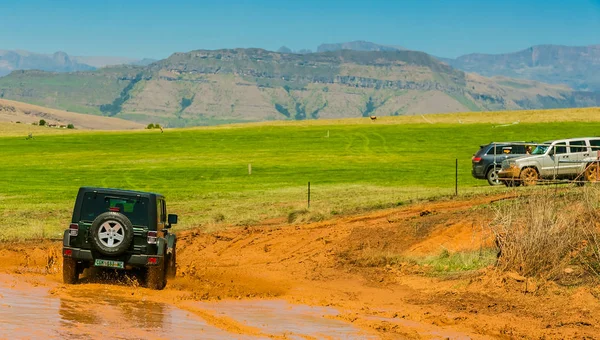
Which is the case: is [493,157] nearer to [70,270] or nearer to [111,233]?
[111,233]

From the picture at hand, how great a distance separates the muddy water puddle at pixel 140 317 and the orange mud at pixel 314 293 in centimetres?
2

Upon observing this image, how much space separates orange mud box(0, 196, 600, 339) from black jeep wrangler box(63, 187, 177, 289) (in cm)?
49

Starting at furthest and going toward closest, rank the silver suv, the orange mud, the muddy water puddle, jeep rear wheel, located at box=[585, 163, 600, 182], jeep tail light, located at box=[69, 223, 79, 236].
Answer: the silver suv
jeep rear wheel, located at box=[585, 163, 600, 182]
jeep tail light, located at box=[69, 223, 79, 236]
the orange mud
the muddy water puddle

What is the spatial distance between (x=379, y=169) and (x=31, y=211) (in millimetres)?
27901

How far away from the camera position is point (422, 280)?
18.6 meters

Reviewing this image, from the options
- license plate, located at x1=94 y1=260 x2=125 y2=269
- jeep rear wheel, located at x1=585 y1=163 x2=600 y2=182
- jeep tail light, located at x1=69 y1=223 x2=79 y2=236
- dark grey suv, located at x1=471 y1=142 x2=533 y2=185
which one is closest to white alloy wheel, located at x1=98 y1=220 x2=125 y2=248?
license plate, located at x1=94 y1=260 x2=125 y2=269

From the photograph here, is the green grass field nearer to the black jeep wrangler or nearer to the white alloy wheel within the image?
the black jeep wrangler

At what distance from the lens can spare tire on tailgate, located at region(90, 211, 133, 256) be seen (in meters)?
16.0

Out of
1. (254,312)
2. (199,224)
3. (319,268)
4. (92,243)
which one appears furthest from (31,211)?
(254,312)

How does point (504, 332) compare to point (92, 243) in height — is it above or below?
below

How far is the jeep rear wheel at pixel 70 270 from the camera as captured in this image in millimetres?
16406

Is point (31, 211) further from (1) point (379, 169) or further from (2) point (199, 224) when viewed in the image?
(1) point (379, 169)

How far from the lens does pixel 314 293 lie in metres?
17.9

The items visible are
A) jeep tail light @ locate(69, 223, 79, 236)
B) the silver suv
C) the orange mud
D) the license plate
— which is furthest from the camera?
the silver suv
